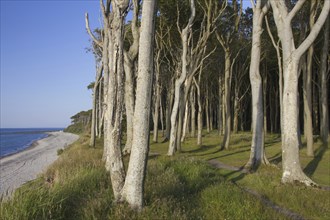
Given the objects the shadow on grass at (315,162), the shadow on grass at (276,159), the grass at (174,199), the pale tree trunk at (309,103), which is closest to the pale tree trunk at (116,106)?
the grass at (174,199)

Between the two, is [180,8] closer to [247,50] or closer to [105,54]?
[105,54]

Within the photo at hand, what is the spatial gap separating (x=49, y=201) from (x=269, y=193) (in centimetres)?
641

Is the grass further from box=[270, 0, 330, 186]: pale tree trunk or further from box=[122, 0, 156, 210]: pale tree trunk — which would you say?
box=[270, 0, 330, 186]: pale tree trunk

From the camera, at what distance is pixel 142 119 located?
651 centimetres

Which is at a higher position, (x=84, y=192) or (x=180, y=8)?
(x=180, y=8)

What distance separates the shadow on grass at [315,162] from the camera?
1464cm

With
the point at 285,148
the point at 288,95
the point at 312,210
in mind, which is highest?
the point at 288,95

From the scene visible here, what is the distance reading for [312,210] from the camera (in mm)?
8258

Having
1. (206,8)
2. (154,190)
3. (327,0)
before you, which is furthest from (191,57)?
(154,190)

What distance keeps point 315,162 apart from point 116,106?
12968 mm

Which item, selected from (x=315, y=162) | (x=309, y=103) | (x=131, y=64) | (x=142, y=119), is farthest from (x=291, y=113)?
(x=309, y=103)

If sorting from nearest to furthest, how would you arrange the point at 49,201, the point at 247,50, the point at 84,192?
the point at 49,201
the point at 84,192
the point at 247,50

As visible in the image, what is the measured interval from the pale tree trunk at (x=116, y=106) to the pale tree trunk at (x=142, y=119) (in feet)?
1.79

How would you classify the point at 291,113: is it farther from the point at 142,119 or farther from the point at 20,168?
the point at 20,168
